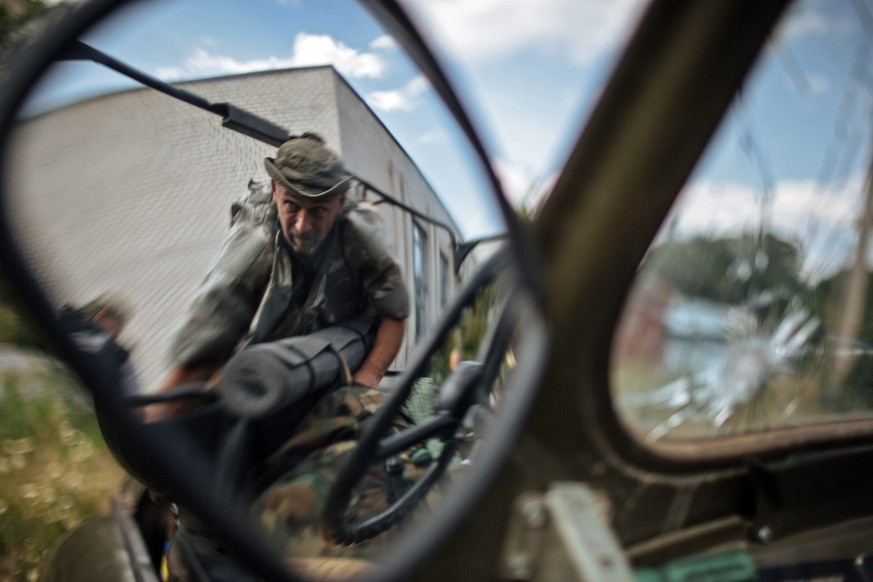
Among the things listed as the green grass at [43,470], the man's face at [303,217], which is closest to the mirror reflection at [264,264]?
the man's face at [303,217]

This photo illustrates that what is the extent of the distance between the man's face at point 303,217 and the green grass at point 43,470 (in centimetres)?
210

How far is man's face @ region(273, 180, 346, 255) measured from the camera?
0.77 meters

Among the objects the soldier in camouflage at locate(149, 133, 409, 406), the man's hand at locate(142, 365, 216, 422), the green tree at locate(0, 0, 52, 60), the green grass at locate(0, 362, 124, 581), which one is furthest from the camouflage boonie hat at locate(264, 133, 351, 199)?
A: the green grass at locate(0, 362, 124, 581)

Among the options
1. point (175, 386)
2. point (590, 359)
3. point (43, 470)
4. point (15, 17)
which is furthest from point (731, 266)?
point (43, 470)

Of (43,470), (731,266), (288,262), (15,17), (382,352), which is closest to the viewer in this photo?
(288,262)

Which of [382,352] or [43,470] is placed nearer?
[382,352]

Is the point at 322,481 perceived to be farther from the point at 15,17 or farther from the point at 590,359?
the point at 15,17

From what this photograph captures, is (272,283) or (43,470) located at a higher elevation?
(272,283)

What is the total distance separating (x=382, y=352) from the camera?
0.87 m

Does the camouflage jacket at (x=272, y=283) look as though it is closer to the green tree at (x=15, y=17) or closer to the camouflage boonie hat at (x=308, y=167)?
the camouflage boonie hat at (x=308, y=167)

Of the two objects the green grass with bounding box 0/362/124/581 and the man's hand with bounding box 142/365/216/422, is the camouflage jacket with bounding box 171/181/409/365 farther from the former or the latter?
the green grass with bounding box 0/362/124/581

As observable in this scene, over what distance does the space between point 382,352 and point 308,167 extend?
26 cm

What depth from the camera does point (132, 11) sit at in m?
0.65

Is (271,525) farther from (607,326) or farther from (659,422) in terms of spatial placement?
(659,422)
